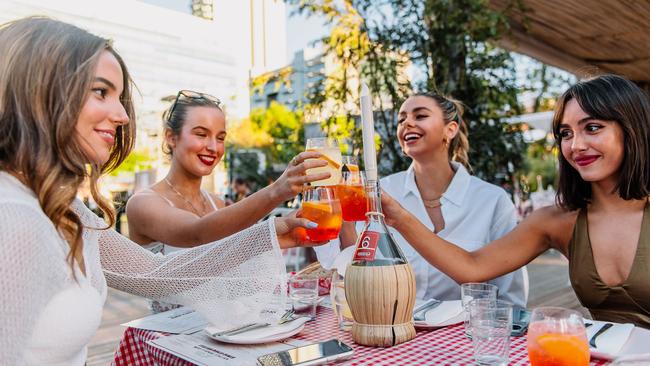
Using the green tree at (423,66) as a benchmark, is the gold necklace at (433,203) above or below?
below

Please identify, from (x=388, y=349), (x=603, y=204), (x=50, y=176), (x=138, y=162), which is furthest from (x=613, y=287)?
(x=138, y=162)

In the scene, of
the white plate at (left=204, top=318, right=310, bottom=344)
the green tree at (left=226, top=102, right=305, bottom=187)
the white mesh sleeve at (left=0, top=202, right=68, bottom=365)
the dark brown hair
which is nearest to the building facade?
the green tree at (left=226, top=102, right=305, bottom=187)

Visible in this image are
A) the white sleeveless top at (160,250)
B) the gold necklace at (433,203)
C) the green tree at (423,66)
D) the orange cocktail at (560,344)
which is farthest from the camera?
the green tree at (423,66)

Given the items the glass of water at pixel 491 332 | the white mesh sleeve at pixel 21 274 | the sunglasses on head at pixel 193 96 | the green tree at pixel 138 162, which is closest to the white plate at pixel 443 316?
the glass of water at pixel 491 332

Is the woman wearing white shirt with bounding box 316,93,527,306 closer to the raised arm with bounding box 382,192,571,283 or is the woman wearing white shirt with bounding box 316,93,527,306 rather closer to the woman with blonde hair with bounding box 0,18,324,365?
the raised arm with bounding box 382,192,571,283

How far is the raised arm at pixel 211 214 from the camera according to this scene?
1.62 m

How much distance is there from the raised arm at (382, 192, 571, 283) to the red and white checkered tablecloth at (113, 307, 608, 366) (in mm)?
446

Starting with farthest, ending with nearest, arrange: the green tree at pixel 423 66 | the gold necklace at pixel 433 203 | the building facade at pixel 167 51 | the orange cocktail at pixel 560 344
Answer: the building facade at pixel 167 51, the green tree at pixel 423 66, the gold necklace at pixel 433 203, the orange cocktail at pixel 560 344

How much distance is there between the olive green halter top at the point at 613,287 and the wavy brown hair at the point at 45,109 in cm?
172

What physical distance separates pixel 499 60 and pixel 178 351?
12.4 feet

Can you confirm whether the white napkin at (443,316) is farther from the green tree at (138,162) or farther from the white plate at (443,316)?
the green tree at (138,162)

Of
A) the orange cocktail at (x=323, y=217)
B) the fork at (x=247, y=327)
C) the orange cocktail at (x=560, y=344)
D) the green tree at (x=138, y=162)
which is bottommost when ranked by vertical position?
the fork at (x=247, y=327)

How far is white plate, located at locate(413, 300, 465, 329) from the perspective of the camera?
5.04ft

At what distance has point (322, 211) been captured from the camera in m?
1.47
